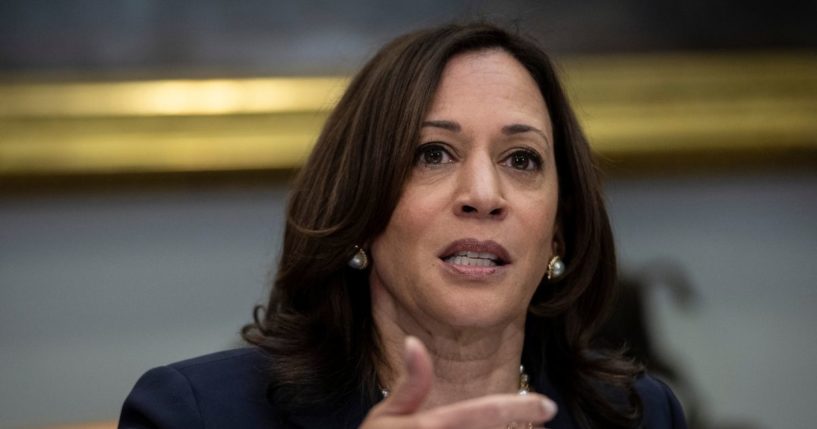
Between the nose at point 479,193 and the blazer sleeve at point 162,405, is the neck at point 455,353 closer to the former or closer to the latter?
the nose at point 479,193

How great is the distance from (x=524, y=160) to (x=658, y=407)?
1.78 feet

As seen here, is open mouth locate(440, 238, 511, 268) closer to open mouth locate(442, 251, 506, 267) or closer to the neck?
open mouth locate(442, 251, 506, 267)

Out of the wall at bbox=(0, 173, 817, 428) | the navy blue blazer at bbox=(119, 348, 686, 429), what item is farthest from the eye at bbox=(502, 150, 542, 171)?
the wall at bbox=(0, 173, 817, 428)

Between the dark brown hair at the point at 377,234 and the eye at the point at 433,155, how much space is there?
0.02 m

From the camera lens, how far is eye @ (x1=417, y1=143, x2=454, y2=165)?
2.19 meters

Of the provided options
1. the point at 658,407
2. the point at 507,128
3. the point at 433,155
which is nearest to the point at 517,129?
the point at 507,128

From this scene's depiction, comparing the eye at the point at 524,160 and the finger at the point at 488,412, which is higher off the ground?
the eye at the point at 524,160

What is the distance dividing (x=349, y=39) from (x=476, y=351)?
4.08ft

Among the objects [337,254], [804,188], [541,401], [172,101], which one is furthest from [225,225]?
[541,401]

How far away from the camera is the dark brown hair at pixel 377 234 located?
221 cm

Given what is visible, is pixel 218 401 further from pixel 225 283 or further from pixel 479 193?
pixel 225 283

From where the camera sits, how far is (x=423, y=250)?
214 cm

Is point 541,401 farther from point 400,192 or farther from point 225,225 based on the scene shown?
point 225,225

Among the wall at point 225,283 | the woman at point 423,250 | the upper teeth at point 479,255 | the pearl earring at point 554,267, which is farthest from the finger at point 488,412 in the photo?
the wall at point 225,283
